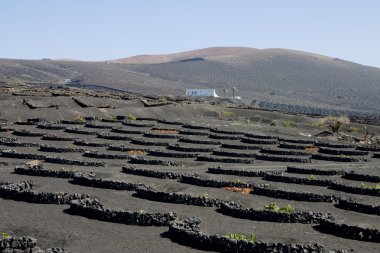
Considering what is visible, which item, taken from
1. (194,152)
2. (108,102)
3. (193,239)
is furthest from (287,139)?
(193,239)

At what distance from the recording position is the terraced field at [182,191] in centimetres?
2073

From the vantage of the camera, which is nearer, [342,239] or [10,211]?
Result: [342,239]

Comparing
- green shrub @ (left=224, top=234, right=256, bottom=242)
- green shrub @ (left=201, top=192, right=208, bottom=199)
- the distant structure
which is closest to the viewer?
green shrub @ (left=224, top=234, right=256, bottom=242)

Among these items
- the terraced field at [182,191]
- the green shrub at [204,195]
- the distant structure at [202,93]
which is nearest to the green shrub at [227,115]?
the terraced field at [182,191]

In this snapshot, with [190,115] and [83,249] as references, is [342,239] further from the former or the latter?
[190,115]

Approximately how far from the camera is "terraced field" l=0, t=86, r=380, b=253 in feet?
68.0

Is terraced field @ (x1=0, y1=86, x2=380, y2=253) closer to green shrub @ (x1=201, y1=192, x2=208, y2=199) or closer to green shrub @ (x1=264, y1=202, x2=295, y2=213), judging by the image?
green shrub @ (x1=264, y1=202, x2=295, y2=213)

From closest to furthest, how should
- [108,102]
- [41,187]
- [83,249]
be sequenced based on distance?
[83,249] → [41,187] → [108,102]

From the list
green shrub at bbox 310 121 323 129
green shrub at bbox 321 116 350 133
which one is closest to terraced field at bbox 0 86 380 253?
green shrub at bbox 321 116 350 133

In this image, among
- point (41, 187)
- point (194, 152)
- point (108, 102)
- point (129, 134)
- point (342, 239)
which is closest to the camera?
point (342, 239)

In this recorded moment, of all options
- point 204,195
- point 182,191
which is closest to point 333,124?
point 182,191

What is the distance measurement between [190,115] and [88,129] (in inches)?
1021

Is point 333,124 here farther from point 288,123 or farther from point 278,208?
point 278,208

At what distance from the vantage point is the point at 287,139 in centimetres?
5688
